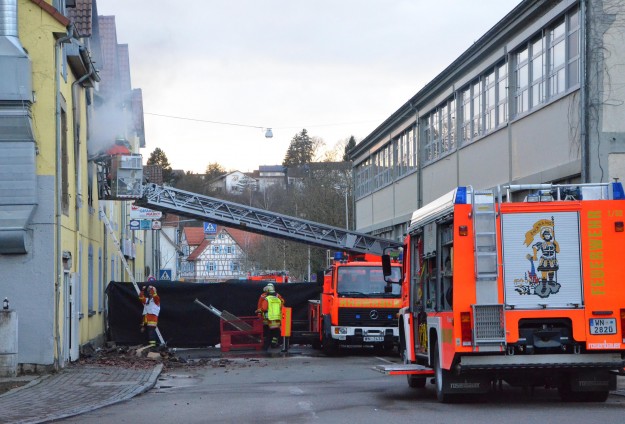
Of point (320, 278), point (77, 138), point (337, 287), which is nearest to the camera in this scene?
point (77, 138)

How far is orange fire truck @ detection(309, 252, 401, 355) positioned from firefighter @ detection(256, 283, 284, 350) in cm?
130

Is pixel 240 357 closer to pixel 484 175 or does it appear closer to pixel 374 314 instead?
pixel 374 314

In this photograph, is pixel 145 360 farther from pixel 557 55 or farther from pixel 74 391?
pixel 557 55

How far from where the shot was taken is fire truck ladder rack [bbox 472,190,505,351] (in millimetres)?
12463

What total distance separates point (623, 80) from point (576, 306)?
10918 millimetres

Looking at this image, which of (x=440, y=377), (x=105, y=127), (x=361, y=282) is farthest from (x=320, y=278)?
(x=440, y=377)

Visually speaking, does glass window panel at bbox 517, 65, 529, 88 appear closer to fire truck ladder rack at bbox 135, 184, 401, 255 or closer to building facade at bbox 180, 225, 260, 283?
fire truck ladder rack at bbox 135, 184, 401, 255

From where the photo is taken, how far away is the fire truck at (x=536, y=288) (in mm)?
12538

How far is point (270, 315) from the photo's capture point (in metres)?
27.0

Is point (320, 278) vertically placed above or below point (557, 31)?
below

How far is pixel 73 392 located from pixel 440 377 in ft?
19.9

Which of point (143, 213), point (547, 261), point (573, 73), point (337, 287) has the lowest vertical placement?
point (337, 287)

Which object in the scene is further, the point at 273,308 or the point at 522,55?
the point at 522,55

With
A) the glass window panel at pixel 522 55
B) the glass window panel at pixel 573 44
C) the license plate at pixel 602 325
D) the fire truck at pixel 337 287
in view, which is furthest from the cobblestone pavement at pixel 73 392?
the glass window panel at pixel 522 55
